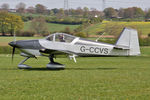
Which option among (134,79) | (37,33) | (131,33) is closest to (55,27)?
(37,33)

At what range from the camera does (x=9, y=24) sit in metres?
57.4

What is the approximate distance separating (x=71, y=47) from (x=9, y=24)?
43918 millimetres

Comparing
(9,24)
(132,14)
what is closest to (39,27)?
(9,24)

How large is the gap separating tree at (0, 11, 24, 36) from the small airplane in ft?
130

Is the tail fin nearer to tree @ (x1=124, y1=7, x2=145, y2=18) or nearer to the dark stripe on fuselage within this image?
the dark stripe on fuselage

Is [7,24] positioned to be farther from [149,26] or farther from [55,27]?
[149,26]

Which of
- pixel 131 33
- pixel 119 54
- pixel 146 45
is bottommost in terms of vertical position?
pixel 146 45

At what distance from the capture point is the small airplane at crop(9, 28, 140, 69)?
15.0 meters

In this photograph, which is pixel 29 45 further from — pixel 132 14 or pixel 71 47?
pixel 132 14

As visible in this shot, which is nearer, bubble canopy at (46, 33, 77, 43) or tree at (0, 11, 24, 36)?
bubble canopy at (46, 33, 77, 43)

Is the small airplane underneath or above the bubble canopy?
underneath

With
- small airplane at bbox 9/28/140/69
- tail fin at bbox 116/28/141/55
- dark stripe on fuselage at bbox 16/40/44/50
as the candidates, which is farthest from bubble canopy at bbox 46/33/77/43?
tail fin at bbox 116/28/141/55

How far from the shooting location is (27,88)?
9.55 m

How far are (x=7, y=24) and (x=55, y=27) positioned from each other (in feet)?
37.1
